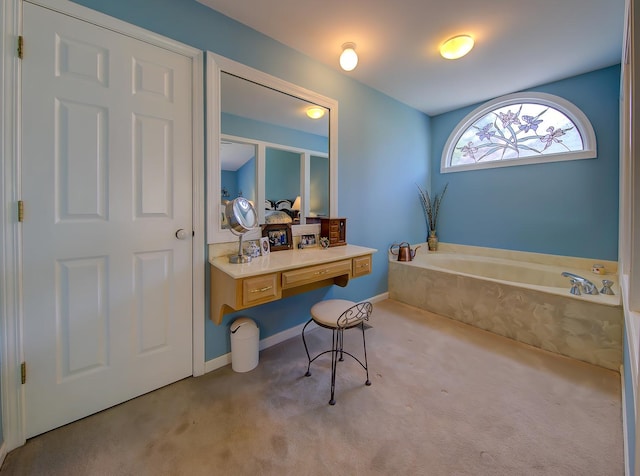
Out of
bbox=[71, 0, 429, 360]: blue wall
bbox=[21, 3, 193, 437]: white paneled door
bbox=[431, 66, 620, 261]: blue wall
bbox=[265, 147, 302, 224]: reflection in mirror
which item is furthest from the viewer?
bbox=[431, 66, 620, 261]: blue wall

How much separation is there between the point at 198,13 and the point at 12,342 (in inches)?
84.7

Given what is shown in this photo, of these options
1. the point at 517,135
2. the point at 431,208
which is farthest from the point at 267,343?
the point at 517,135

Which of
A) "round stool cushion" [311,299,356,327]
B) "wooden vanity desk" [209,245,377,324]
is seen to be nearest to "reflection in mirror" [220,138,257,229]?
"wooden vanity desk" [209,245,377,324]

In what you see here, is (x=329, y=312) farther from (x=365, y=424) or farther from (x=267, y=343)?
(x=267, y=343)

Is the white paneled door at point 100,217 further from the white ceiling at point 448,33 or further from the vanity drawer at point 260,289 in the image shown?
the white ceiling at point 448,33

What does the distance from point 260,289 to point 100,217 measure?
97cm

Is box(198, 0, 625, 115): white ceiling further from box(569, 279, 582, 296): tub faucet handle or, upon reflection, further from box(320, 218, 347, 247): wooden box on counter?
box(569, 279, 582, 296): tub faucet handle

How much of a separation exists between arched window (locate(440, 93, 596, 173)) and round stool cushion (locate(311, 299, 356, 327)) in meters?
2.88

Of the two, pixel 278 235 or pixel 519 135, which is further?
pixel 519 135

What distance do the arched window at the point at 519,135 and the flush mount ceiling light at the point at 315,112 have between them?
2164 mm

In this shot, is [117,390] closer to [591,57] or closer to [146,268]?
[146,268]

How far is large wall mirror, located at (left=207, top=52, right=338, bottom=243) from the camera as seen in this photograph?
1861mm

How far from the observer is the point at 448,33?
6.77ft

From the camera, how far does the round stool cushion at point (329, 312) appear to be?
165 centimetres
